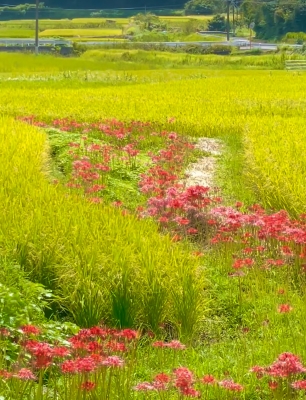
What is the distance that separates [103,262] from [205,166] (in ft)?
17.5

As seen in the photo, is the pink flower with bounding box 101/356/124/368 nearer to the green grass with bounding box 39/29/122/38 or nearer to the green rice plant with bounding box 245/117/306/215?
the green rice plant with bounding box 245/117/306/215

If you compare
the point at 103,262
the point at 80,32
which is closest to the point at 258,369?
the point at 103,262

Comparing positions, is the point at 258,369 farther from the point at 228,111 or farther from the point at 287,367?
the point at 228,111

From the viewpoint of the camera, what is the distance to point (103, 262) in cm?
477

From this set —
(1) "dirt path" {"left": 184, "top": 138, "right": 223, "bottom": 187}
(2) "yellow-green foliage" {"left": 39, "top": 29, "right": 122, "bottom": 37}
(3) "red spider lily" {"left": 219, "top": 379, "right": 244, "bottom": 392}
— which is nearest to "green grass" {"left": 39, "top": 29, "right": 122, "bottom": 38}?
(2) "yellow-green foliage" {"left": 39, "top": 29, "right": 122, "bottom": 37}

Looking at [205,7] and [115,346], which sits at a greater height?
[115,346]

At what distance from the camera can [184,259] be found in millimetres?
4938

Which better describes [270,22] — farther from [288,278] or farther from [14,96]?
[288,278]

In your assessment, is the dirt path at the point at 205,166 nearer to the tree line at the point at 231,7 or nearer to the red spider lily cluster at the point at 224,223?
the red spider lily cluster at the point at 224,223

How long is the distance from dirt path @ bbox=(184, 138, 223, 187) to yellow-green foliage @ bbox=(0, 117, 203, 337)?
309cm

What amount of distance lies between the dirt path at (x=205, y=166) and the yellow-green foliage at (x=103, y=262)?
10.1ft

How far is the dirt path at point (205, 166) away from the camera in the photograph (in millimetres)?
8898

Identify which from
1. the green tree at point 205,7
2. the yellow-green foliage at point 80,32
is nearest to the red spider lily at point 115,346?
the yellow-green foliage at point 80,32

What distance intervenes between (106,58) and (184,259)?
41.8 meters
